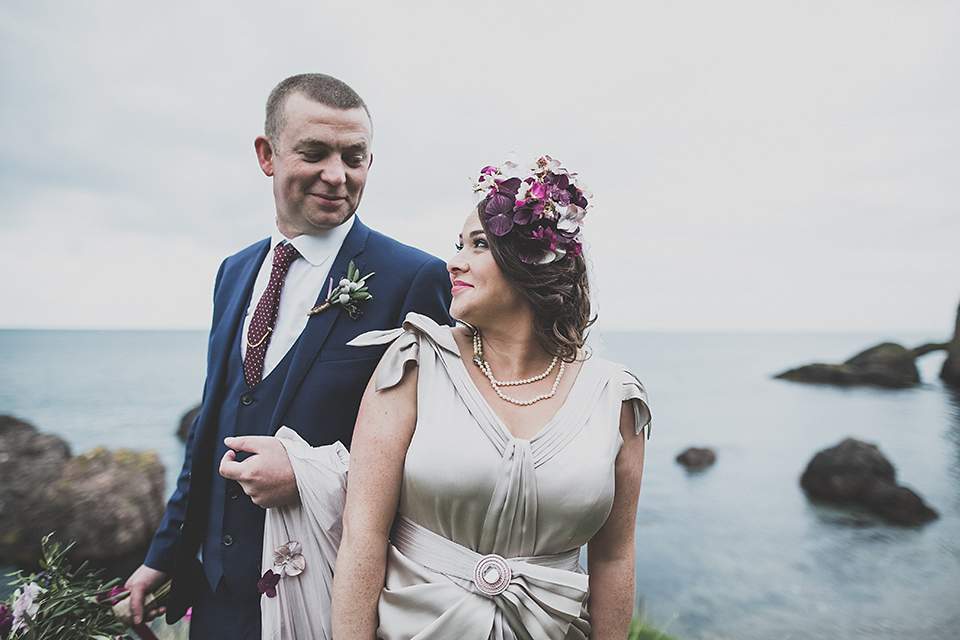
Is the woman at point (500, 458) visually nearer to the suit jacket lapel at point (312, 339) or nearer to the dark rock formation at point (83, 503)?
the suit jacket lapel at point (312, 339)

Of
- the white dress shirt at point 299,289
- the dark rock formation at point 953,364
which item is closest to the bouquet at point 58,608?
the white dress shirt at point 299,289

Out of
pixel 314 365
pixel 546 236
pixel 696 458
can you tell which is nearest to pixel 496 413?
pixel 546 236

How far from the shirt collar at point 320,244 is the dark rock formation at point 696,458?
17243mm

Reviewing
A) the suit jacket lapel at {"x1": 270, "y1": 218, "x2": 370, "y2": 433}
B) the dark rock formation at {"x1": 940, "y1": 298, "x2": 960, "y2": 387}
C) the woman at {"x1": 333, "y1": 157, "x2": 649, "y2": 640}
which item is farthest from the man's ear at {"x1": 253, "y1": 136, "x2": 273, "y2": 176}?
the dark rock formation at {"x1": 940, "y1": 298, "x2": 960, "y2": 387}

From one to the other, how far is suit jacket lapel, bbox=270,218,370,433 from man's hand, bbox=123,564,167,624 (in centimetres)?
94

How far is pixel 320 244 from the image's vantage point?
2420 mm

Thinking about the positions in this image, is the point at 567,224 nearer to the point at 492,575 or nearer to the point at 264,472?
the point at 492,575

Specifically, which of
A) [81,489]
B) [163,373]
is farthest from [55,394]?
[81,489]

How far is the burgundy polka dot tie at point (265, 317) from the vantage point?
230cm

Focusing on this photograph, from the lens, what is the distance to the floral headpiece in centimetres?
198

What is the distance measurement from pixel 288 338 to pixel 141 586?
1201mm

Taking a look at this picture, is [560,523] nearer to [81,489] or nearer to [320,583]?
[320,583]

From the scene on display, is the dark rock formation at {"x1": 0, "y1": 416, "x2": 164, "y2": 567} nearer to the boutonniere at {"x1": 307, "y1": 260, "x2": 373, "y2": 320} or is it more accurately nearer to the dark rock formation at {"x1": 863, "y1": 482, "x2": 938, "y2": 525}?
the boutonniere at {"x1": 307, "y1": 260, "x2": 373, "y2": 320}

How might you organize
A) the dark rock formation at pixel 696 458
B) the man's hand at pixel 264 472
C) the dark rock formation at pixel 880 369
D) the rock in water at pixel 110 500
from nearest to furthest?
the man's hand at pixel 264 472 → the rock in water at pixel 110 500 → the dark rock formation at pixel 696 458 → the dark rock formation at pixel 880 369
